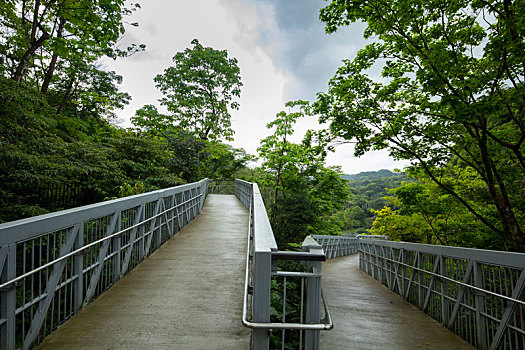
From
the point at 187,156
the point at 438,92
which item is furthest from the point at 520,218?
the point at 187,156

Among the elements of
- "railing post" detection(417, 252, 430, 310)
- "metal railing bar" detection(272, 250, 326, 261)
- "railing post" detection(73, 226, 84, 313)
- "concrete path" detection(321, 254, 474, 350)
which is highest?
"metal railing bar" detection(272, 250, 326, 261)

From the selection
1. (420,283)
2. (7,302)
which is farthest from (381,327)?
(7,302)

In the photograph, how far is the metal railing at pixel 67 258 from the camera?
8.04 ft

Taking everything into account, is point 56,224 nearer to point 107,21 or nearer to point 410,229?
point 107,21

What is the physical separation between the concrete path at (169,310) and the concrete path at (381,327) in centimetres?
173

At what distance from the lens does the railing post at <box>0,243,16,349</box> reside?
2.37 m

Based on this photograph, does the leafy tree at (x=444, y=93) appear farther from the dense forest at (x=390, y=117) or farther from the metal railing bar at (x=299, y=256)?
the metal railing bar at (x=299, y=256)

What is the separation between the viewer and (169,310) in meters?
3.53

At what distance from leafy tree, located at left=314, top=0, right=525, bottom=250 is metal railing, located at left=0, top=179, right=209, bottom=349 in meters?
6.83

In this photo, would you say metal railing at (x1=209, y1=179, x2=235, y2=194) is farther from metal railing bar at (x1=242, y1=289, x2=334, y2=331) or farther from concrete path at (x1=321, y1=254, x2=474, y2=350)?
metal railing bar at (x1=242, y1=289, x2=334, y2=331)

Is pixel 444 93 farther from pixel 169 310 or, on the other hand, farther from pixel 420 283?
pixel 169 310

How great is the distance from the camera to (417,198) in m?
12.0

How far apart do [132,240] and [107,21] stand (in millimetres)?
6903

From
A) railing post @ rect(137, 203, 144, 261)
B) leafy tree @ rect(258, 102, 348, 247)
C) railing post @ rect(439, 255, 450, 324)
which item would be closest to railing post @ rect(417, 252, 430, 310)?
railing post @ rect(439, 255, 450, 324)
